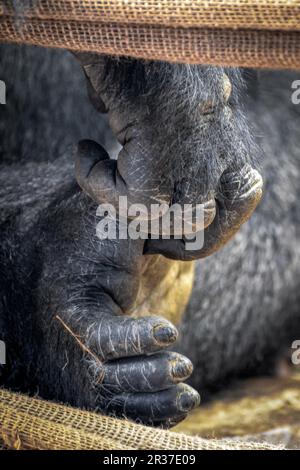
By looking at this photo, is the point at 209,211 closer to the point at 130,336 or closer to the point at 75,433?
the point at 130,336

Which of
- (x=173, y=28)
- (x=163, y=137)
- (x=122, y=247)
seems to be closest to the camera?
(x=173, y=28)

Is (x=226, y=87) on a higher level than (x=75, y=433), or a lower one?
higher

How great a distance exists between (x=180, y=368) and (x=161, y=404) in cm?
5

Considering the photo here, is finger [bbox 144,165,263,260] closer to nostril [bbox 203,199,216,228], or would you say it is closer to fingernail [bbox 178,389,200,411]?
nostril [bbox 203,199,216,228]

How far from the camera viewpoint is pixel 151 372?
109cm

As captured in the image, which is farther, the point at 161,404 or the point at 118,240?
the point at 118,240

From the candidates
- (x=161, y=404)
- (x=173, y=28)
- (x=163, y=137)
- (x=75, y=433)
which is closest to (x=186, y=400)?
(x=161, y=404)

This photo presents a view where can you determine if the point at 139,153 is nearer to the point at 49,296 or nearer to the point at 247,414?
the point at 49,296

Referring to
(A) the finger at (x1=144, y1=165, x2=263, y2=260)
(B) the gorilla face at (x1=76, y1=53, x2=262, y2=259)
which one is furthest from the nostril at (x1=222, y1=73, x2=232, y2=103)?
(A) the finger at (x1=144, y1=165, x2=263, y2=260)

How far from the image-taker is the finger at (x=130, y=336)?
1090 millimetres

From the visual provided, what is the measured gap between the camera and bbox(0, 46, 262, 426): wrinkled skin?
3.49 feet
